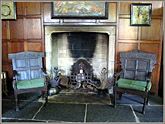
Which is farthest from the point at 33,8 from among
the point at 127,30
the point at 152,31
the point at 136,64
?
the point at 152,31

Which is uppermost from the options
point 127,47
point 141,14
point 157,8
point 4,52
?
point 157,8

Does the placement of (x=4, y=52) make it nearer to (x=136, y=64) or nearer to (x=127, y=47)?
(x=127, y=47)

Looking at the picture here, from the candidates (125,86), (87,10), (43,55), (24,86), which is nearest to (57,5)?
(87,10)

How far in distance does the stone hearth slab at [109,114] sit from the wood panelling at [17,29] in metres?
2.25

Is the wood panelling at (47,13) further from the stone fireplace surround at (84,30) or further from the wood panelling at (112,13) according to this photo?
the wood panelling at (112,13)

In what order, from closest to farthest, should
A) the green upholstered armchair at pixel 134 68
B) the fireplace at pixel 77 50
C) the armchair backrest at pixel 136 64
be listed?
the green upholstered armchair at pixel 134 68 → the armchair backrest at pixel 136 64 → the fireplace at pixel 77 50

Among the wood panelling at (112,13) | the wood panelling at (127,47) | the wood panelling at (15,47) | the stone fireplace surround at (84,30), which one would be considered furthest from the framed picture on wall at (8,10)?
the wood panelling at (127,47)

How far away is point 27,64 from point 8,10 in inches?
50.7

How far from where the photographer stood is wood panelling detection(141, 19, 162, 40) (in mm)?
3332

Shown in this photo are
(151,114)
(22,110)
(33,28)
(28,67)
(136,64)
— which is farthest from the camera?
(33,28)

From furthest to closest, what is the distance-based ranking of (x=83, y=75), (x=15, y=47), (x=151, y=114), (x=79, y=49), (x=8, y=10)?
1. (x=79, y=49)
2. (x=83, y=75)
3. (x=15, y=47)
4. (x=8, y=10)
5. (x=151, y=114)

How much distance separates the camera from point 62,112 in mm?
2793

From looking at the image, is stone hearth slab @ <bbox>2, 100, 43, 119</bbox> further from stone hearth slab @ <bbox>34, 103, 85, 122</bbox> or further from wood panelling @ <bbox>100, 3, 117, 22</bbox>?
wood panelling @ <bbox>100, 3, 117, 22</bbox>

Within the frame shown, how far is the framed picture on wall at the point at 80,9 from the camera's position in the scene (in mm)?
3342
